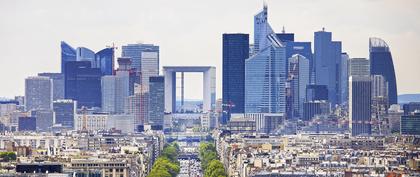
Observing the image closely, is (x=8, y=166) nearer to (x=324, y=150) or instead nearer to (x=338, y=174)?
(x=338, y=174)

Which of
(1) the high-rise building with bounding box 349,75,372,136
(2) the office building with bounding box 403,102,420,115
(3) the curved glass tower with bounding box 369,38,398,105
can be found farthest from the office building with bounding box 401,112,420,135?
(1) the high-rise building with bounding box 349,75,372,136

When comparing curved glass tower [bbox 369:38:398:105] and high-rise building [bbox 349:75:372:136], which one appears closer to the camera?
curved glass tower [bbox 369:38:398:105]

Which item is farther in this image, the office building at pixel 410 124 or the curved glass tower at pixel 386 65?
the curved glass tower at pixel 386 65

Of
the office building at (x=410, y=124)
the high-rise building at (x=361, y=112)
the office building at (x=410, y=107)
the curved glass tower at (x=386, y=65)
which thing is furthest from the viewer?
the high-rise building at (x=361, y=112)

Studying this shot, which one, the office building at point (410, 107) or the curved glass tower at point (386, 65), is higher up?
the curved glass tower at point (386, 65)

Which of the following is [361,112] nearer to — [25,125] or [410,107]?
[410,107]

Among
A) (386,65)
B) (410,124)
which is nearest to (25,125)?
(386,65)

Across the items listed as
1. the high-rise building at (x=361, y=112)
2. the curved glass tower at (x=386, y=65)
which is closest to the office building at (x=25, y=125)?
the high-rise building at (x=361, y=112)

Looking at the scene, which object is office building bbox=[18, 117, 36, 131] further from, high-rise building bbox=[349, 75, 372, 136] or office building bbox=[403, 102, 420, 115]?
office building bbox=[403, 102, 420, 115]

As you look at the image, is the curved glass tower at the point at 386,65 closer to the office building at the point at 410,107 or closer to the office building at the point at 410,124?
the office building at the point at 410,107
